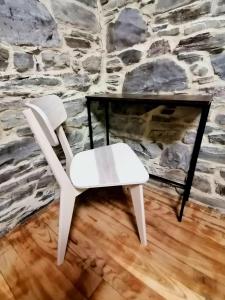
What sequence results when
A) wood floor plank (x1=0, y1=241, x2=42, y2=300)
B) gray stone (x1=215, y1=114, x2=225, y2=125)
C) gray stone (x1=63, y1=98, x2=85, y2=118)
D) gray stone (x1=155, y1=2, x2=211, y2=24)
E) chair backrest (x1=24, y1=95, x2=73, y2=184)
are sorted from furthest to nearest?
gray stone (x1=63, y1=98, x2=85, y2=118) → gray stone (x1=215, y1=114, x2=225, y2=125) → gray stone (x1=155, y1=2, x2=211, y2=24) → wood floor plank (x1=0, y1=241, x2=42, y2=300) → chair backrest (x1=24, y1=95, x2=73, y2=184)

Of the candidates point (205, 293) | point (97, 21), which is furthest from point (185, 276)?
point (97, 21)

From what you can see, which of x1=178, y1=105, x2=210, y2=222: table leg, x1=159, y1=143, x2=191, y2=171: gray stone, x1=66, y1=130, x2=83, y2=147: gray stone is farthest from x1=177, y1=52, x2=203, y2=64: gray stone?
x1=66, y1=130, x2=83, y2=147: gray stone

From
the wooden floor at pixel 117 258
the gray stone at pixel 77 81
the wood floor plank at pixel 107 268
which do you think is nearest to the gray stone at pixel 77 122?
the gray stone at pixel 77 81

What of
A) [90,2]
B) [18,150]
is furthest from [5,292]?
[90,2]

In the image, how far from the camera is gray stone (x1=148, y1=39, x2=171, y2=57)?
3.69 ft

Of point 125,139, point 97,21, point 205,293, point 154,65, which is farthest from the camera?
point 125,139

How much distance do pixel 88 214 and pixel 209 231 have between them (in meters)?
0.77

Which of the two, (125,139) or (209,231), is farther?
(125,139)

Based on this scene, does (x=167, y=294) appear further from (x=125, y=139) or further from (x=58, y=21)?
(x=58, y=21)

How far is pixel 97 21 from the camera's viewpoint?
1340 millimetres

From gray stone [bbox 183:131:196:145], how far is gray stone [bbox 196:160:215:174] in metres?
0.15

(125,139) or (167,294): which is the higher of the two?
(125,139)

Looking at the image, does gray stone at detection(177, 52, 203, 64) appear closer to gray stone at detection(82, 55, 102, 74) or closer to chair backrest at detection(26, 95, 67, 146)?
gray stone at detection(82, 55, 102, 74)

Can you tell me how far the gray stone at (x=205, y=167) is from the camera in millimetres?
1189
